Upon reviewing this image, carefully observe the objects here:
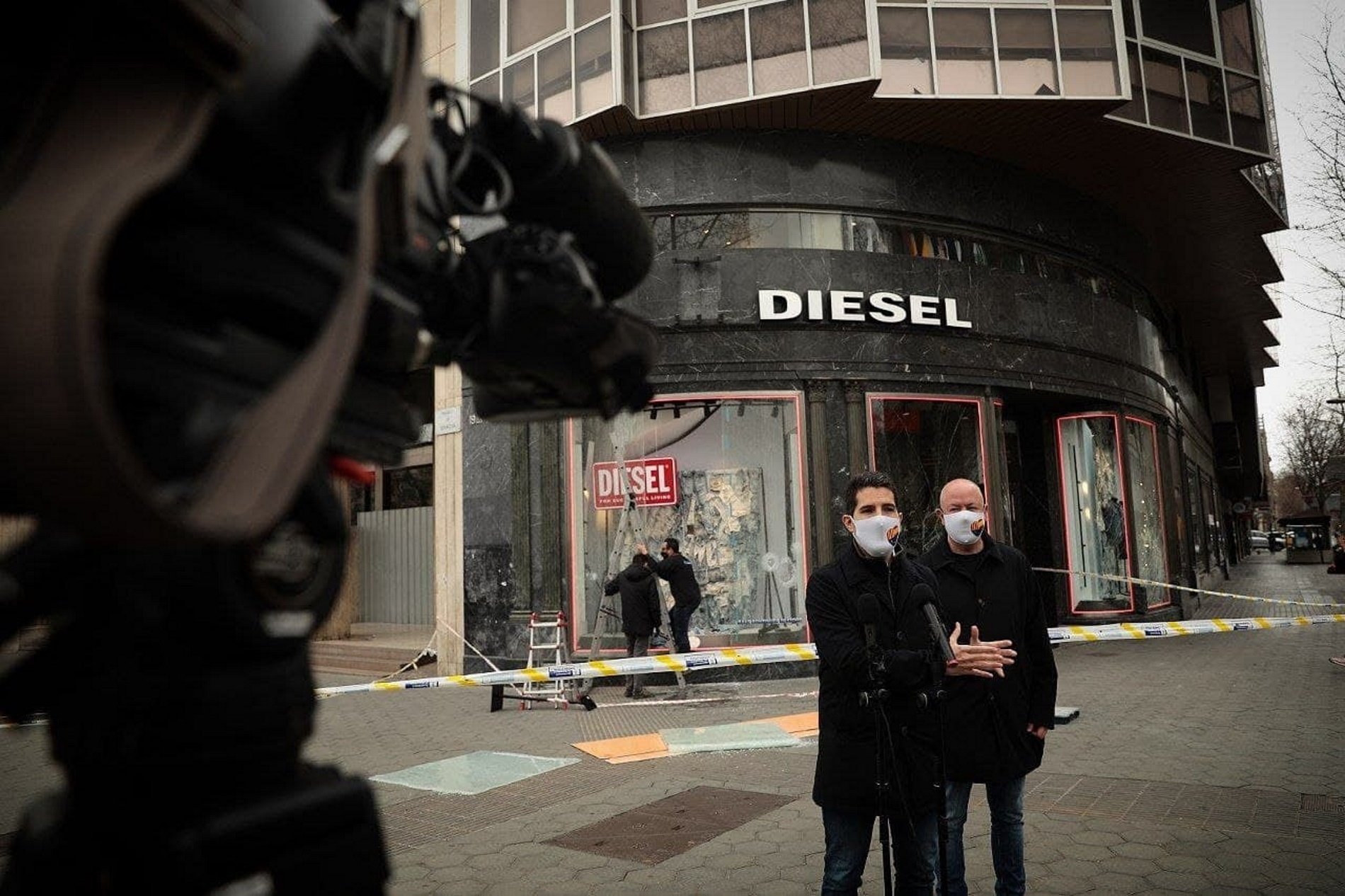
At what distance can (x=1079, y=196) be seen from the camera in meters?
16.3

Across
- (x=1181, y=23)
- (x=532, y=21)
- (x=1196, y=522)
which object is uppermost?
(x=532, y=21)

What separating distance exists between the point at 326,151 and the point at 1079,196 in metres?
17.3

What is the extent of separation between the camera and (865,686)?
11.4 feet

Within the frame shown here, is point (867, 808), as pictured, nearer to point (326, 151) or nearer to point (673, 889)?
point (673, 889)

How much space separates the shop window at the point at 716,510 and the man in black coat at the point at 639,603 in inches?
45.6

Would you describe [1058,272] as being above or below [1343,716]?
above

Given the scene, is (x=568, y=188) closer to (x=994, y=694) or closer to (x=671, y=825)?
(x=994, y=694)

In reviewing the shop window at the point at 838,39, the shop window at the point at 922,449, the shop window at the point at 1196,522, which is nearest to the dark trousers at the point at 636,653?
the shop window at the point at 922,449

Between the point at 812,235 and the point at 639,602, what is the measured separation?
6.04 meters

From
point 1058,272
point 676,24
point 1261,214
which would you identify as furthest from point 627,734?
point 1261,214

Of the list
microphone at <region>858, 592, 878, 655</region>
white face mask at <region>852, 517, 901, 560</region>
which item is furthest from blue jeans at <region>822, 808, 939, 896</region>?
white face mask at <region>852, 517, 901, 560</region>

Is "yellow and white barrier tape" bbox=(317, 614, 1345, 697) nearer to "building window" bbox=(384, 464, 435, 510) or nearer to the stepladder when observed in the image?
the stepladder

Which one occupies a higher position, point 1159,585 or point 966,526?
point 966,526

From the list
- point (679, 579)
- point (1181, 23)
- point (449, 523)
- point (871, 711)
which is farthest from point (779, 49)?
point (871, 711)
